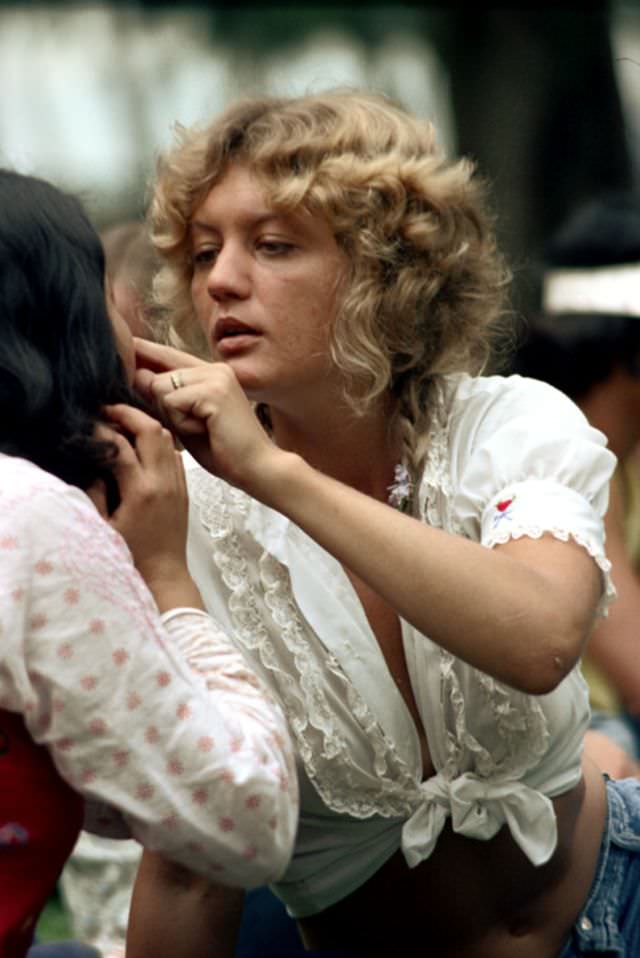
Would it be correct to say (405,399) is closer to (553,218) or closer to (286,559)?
(286,559)

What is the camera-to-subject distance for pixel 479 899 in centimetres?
260

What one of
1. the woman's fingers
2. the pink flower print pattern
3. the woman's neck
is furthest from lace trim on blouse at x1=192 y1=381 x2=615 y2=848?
the woman's fingers

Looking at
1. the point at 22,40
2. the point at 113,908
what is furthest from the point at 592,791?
the point at 22,40

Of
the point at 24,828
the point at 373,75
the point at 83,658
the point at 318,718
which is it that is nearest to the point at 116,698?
the point at 83,658

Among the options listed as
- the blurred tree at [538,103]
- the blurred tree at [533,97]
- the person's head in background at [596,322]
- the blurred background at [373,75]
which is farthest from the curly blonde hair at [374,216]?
the blurred tree at [538,103]

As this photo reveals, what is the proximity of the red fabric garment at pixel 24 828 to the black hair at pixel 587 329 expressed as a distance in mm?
2492

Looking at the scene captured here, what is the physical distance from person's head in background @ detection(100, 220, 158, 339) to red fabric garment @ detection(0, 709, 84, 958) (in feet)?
6.41

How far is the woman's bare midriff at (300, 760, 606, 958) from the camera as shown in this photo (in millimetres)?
2594

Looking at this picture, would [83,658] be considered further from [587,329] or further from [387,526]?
[587,329]

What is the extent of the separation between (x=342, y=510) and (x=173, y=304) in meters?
0.90

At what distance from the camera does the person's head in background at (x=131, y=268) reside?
3.96 m

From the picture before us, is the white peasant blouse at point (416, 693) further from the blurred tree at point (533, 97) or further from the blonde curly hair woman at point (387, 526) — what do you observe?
the blurred tree at point (533, 97)

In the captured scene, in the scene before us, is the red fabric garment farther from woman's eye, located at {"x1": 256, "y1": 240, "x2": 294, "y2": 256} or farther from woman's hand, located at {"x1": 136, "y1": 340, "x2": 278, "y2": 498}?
woman's eye, located at {"x1": 256, "y1": 240, "x2": 294, "y2": 256}

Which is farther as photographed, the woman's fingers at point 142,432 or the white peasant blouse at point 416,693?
the white peasant blouse at point 416,693
